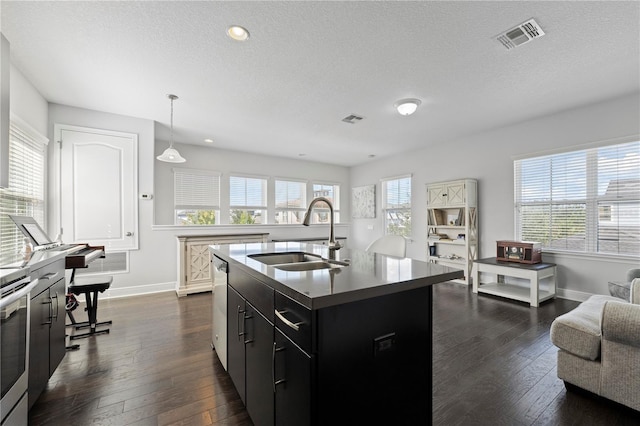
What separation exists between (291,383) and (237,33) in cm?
255

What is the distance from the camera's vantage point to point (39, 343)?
1631 millimetres

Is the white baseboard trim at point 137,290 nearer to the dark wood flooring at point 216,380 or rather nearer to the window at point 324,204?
the dark wood flooring at point 216,380

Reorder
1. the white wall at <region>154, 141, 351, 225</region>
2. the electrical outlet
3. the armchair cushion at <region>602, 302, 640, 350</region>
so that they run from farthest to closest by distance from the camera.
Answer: the white wall at <region>154, 141, 351, 225</region>, the armchair cushion at <region>602, 302, 640, 350</region>, the electrical outlet

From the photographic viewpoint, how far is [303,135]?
16.6 feet

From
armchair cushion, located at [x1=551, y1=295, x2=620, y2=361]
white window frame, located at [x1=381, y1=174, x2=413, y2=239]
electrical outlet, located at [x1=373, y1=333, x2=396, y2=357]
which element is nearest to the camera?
electrical outlet, located at [x1=373, y1=333, x2=396, y2=357]

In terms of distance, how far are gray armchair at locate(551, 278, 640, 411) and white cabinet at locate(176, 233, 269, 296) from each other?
4099 mm

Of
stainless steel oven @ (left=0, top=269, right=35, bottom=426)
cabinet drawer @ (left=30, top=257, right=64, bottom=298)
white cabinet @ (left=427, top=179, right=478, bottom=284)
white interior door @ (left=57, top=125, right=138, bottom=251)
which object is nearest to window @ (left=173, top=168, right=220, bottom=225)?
white interior door @ (left=57, top=125, right=138, bottom=251)

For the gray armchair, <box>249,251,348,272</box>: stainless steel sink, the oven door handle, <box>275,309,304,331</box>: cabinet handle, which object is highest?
<box>249,251,348,272</box>: stainless steel sink

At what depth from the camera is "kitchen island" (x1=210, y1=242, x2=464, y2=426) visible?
3.18 feet

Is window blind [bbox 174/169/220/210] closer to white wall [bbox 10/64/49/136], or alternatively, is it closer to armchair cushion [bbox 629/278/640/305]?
white wall [bbox 10/64/49/136]

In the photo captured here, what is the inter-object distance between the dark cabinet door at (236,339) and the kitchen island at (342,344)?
0.15 metres

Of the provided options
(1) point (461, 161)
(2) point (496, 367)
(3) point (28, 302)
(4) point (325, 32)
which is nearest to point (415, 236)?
(1) point (461, 161)

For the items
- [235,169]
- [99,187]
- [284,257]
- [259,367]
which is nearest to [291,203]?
[235,169]

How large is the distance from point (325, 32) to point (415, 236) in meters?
4.73
